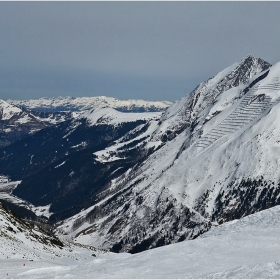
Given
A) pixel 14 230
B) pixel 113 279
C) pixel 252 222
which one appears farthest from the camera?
pixel 14 230

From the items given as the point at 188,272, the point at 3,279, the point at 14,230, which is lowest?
the point at 14,230

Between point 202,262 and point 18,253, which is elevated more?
point 202,262

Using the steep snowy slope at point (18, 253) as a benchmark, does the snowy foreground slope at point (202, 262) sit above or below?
above

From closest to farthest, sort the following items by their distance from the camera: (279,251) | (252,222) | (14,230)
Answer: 1. (279,251)
2. (252,222)
3. (14,230)

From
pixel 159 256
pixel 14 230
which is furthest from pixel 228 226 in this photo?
pixel 14 230

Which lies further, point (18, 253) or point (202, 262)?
point (18, 253)

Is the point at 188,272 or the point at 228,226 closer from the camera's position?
the point at 188,272

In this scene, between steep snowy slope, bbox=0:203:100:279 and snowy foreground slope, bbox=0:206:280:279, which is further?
steep snowy slope, bbox=0:203:100:279

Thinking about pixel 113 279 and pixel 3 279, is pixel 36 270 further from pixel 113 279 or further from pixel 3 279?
pixel 113 279

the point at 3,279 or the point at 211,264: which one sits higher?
the point at 211,264

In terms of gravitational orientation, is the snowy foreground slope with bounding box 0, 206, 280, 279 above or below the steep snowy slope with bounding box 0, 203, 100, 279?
above

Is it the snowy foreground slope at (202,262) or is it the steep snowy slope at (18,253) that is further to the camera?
the steep snowy slope at (18,253)
